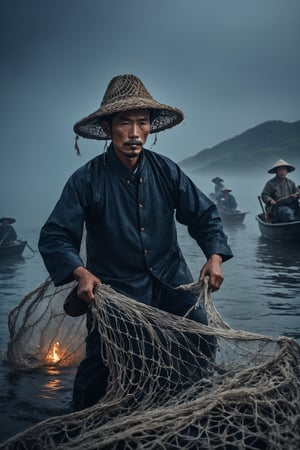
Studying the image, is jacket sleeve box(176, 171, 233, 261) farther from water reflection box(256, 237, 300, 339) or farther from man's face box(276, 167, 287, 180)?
man's face box(276, 167, 287, 180)

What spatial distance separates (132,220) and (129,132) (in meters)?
0.44

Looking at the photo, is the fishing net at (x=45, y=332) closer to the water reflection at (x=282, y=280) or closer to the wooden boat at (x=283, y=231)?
the water reflection at (x=282, y=280)

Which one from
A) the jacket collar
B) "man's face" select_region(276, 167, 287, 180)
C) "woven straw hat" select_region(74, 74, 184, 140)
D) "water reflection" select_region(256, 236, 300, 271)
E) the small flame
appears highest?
"woven straw hat" select_region(74, 74, 184, 140)

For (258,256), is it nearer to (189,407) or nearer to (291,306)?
(291,306)

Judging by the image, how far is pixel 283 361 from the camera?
196cm

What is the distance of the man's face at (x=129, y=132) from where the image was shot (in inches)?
98.3

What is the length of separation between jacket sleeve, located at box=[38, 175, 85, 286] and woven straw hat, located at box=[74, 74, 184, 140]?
40 centimetres

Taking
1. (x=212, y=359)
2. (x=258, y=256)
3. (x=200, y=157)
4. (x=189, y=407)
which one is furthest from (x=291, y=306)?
(x=200, y=157)

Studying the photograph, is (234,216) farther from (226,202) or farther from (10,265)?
(10,265)

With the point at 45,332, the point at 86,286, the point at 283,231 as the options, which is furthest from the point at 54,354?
the point at 283,231

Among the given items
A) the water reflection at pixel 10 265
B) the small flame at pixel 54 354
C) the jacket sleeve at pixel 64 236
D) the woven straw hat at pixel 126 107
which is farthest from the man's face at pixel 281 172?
the jacket sleeve at pixel 64 236

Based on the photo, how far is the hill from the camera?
44.8 metres

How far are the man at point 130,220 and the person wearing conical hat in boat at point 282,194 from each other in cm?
744

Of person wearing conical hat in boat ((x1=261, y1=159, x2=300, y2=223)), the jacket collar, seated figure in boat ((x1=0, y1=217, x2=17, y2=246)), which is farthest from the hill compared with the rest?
the jacket collar
